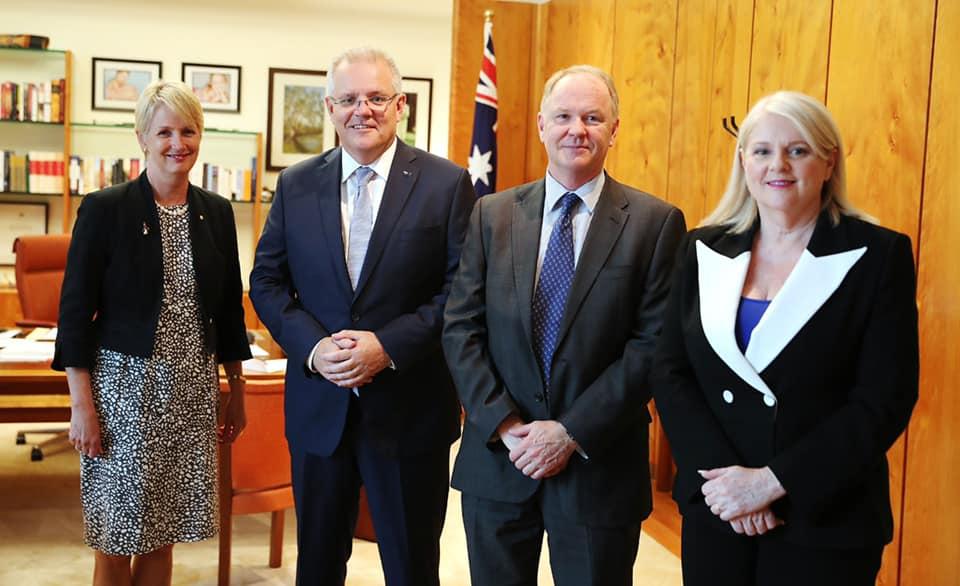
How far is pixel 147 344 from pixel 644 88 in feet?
10.3

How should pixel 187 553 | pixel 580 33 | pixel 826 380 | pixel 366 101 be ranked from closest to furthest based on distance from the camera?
1. pixel 826 380
2. pixel 366 101
3. pixel 187 553
4. pixel 580 33

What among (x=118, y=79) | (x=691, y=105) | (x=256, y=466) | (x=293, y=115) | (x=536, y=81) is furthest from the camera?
(x=293, y=115)

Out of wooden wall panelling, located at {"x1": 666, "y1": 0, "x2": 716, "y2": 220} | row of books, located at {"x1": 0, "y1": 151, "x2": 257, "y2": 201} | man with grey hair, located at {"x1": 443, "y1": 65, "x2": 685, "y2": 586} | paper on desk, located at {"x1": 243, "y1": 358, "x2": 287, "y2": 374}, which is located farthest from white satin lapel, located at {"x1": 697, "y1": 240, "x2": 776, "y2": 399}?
row of books, located at {"x1": 0, "y1": 151, "x2": 257, "y2": 201}

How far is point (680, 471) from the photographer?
201 cm

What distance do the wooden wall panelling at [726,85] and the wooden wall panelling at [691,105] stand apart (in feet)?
0.16

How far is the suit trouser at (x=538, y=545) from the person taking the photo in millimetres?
2188

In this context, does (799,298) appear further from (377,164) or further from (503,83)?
(503,83)

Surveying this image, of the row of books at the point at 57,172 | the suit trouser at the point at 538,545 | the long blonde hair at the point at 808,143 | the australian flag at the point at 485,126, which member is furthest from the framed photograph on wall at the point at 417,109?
the long blonde hair at the point at 808,143

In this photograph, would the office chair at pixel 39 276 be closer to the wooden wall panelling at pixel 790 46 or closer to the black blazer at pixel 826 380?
the wooden wall panelling at pixel 790 46

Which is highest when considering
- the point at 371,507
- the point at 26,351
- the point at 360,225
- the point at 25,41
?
the point at 25,41

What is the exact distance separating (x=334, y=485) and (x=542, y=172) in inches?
151

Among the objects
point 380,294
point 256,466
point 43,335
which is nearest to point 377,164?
point 380,294

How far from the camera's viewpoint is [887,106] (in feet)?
10.6

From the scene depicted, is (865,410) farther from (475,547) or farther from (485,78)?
(485,78)
